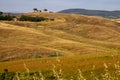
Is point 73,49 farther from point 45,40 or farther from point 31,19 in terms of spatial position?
point 31,19

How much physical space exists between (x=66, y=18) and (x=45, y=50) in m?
93.7

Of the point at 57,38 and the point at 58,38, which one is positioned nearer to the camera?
the point at 57,38

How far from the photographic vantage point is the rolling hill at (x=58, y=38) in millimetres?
101062

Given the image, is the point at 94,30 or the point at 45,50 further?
the point at 94,30

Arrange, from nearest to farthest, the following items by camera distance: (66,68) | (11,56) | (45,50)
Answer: (66,68) → (11,56) → (45,50)

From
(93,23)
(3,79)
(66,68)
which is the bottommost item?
(93,23)

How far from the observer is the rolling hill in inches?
3979

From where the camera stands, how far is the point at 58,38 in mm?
134125

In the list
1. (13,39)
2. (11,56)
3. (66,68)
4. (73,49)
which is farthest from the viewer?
(13,39)

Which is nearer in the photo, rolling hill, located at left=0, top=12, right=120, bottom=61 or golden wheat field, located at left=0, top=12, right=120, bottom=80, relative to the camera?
golden wheat field, located at left=0, top=12, right=120, bottom=80

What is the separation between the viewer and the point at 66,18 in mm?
193125

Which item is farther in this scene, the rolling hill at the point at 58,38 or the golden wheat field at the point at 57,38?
the rolling hill at the point at 58,38

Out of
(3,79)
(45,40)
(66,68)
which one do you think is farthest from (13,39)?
(3,79)

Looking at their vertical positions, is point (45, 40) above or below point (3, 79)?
below
